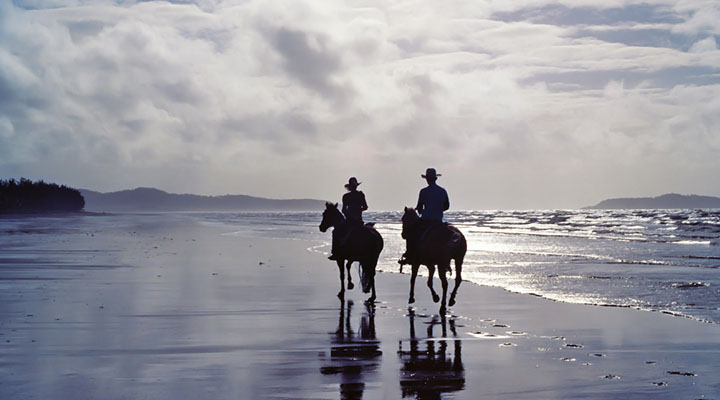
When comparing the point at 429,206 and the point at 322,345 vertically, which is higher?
the point at 429,206

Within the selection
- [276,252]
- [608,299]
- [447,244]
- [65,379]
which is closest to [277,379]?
[65,379]

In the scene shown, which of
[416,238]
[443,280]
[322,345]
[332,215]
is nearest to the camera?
[322,345]

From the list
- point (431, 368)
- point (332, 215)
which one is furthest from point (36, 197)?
point (431, 368)

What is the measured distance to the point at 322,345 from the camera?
30.4ft

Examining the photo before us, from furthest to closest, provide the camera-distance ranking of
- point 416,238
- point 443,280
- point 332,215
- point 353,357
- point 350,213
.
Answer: point 332,215
point 350,213
point 416,238
point 443,280
point 353,357

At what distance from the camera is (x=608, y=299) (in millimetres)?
14609

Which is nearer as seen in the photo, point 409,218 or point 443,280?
point 443,280

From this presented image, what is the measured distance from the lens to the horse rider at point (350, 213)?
14.6 m

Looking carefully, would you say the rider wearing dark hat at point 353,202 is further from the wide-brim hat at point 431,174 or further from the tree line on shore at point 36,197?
the tree line on shore at point 36,197

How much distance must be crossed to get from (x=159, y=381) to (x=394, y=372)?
2.36 metres

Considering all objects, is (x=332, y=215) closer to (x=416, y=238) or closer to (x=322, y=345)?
(x=416, y=238)

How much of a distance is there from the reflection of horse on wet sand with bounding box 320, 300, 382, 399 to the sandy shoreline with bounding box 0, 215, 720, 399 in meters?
0.02

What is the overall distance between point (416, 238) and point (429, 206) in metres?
0.67

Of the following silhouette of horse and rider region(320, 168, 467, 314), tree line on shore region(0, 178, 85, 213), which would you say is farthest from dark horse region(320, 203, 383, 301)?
tree line on shore region(0, 178, 85, 213)
